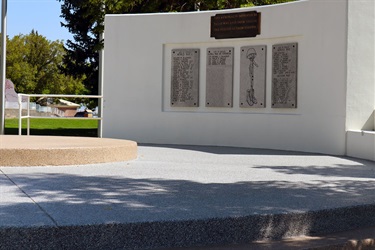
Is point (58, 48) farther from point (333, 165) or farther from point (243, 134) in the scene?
point (333, 165)

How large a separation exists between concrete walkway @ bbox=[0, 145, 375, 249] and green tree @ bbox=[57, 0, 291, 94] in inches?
516

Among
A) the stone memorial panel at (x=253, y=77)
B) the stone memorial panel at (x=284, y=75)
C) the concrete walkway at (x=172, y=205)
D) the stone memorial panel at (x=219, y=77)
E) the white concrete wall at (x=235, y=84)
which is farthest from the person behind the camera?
the stone memorial panel at (x=219, y=77)

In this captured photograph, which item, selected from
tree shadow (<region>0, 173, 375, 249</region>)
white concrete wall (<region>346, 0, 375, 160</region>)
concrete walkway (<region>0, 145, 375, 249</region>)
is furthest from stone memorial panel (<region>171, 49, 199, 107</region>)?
tree shadow (<region>0, 173, 375, 249</region>)

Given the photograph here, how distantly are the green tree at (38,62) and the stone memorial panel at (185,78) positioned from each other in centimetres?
3883

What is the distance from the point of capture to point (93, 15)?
22688mm

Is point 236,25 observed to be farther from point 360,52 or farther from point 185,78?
point 360,52

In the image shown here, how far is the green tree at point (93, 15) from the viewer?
22.2 m

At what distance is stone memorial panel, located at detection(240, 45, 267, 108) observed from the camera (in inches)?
541

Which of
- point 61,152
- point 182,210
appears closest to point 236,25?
point 61,152

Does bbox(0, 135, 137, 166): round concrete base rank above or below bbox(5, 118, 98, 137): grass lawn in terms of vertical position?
above

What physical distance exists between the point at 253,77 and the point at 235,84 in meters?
0.45

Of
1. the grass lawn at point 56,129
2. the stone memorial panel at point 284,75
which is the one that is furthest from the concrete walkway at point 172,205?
the grass lawn at point 56,129

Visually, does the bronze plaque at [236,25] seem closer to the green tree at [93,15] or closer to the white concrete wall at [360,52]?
the white concrete wall at [360,52]

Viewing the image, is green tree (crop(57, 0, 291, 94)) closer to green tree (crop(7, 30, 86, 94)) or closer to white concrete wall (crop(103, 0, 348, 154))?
white concrete wall (crop(103, 0, 348, 154))
